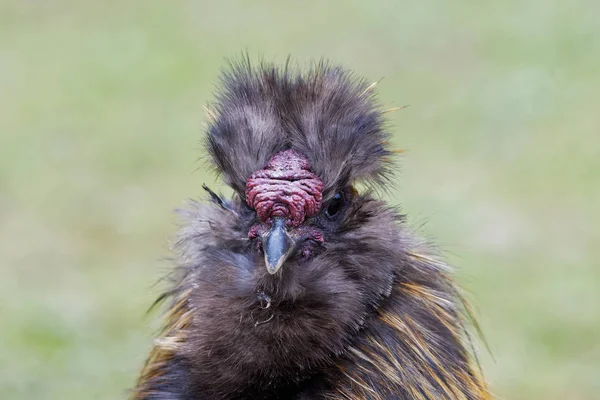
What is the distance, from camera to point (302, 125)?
4.31 metres

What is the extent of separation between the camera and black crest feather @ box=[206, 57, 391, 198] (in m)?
4.30

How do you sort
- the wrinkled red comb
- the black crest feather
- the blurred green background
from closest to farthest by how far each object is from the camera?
the wrinkled red comb, the black crest feather, the blurred green background

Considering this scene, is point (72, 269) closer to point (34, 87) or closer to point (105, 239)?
point (105, 239)

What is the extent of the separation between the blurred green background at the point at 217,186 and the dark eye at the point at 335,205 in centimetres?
114

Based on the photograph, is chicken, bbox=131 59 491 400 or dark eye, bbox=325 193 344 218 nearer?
chicken, bbox=131 59 491 400

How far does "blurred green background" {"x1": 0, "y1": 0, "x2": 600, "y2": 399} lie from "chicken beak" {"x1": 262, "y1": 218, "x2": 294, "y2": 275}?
1.11 m

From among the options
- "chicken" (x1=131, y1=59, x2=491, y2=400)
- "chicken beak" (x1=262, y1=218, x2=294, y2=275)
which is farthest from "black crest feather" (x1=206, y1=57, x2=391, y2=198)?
"chicken beak" (x1=262, y1=218, x2=294, y2=275)

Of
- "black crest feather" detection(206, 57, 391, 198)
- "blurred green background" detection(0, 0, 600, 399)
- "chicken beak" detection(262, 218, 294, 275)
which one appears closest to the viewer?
"chicken beak" detection(262, 218, 294, 275)

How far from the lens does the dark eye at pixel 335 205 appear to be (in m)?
4.34

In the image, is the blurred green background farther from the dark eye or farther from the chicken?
the dark eye

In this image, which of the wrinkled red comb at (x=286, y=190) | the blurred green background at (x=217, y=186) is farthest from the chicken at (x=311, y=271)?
the blurred green background at (x=217, y=186)

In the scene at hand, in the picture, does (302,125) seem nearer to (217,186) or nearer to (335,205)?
(335,205)

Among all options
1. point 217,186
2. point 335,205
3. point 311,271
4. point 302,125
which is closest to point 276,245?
point 311,271

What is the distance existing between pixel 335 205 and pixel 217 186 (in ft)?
12.8
